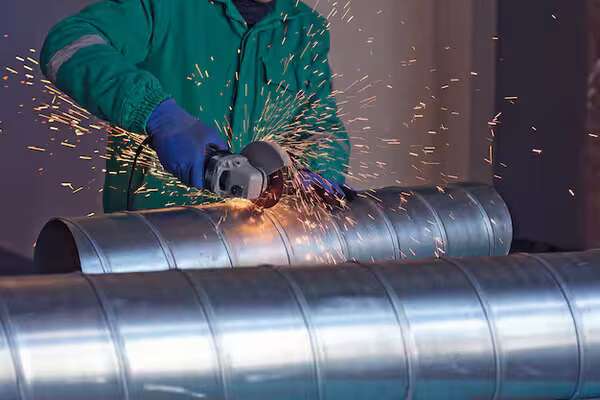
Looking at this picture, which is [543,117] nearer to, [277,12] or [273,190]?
[277,12]

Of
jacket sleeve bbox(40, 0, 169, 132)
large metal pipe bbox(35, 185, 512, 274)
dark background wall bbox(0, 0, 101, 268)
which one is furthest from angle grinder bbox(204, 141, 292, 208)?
dark background wall bbox(0, 0, 101, 268)

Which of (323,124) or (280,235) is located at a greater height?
(323,124)

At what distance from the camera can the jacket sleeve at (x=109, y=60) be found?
247 cm

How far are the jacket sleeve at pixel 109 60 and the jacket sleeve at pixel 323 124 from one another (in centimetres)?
49

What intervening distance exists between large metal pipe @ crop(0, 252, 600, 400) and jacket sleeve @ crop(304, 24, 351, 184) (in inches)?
46.4

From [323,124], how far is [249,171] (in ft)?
2.87

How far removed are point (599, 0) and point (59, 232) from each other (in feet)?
9.21

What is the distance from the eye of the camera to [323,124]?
3027mm

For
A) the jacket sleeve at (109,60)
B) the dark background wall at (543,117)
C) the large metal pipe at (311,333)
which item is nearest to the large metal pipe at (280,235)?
the jacket sleeve at (109,60)

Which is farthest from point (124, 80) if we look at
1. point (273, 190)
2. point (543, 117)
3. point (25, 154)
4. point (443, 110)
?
point (443, 110)

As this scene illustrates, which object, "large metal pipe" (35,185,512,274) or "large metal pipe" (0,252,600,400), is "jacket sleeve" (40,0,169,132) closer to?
"large metal pipe" (35,185,512,274)

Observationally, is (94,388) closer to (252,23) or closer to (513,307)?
(513,307)

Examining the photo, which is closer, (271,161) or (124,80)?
(271,161)

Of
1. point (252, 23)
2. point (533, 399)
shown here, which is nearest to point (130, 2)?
point (252, 23)
